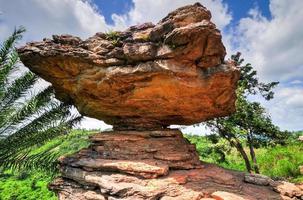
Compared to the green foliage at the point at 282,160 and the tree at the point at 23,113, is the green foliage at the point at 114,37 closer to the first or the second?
the tree at the point at 23,113

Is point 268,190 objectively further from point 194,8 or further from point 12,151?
point 12,151

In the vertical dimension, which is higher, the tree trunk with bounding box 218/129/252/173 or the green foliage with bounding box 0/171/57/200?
the tree trunk with bounding box 218/129/252/173

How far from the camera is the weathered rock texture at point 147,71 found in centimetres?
923

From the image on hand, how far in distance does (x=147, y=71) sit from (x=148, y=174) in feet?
9.78

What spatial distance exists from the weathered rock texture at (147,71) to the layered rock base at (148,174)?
0.94 m

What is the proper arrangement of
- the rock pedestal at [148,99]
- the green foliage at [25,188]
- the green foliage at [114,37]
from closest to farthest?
the rock pedestal at [148,99], the green foliage at [114,37], the green foliage at [25,188]

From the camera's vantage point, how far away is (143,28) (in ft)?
34.1

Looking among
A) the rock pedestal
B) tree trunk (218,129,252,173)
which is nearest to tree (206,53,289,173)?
tree trunk (218,129,252,173)

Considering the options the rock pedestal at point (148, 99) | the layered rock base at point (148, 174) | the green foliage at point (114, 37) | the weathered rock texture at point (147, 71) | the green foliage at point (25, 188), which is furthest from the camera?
the green foliage at point (25, 188)

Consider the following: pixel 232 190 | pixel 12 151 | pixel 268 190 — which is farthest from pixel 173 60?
pixel 12 151

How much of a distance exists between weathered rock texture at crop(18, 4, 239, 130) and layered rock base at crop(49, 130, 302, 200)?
0.94 m

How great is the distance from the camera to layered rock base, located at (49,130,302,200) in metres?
8.82

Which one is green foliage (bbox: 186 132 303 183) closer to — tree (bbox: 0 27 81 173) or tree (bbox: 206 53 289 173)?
tree (bbox: 206 53 289 173)

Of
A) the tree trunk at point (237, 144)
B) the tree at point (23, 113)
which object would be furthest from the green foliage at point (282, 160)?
the tree at point (23, 113)
